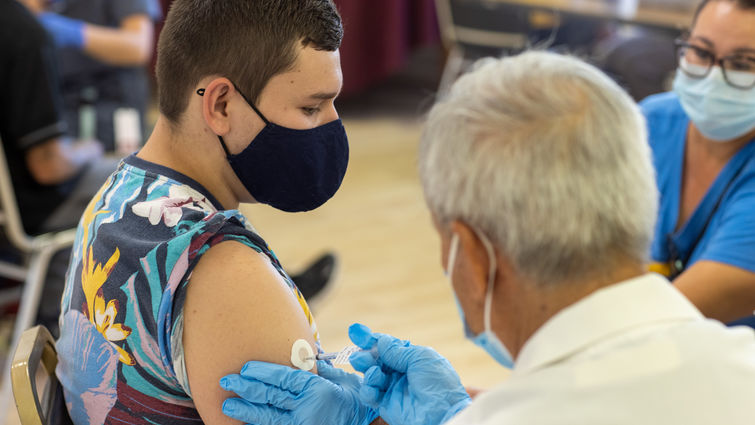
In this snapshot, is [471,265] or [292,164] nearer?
[471,265]

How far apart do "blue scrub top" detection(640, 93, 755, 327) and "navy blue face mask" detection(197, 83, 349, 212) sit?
685mm

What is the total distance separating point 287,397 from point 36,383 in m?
0.37

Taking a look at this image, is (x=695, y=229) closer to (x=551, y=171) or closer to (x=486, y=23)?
(x=551, y=171)

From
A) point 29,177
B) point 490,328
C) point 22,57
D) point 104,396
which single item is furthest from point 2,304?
point 490,328

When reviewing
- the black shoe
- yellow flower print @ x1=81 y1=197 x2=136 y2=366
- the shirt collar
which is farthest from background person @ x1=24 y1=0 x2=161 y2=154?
the shirt collar

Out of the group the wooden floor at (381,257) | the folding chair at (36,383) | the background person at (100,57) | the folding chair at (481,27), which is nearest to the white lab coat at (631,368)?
the folding chair at (36,383)

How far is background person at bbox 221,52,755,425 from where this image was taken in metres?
0.79

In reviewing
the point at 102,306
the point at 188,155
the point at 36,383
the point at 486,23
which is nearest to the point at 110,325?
the point at 102,306

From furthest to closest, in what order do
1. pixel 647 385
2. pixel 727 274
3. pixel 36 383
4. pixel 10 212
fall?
1. pixel 10 212
2. pixel 727 274
3. pixel 36 383
4. pixel 647 385

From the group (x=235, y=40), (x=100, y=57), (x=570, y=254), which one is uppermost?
(x=235, y=40)

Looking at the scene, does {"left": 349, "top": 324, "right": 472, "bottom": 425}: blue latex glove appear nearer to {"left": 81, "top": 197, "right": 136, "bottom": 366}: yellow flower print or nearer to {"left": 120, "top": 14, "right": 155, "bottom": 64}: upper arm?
{"left": 81, "top": 197, "right": 136, "bottom": 366}: yellow flower print

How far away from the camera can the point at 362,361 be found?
117 centimetres

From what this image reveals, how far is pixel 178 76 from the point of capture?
1135 mm

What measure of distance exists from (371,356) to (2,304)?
2023 millimetres
